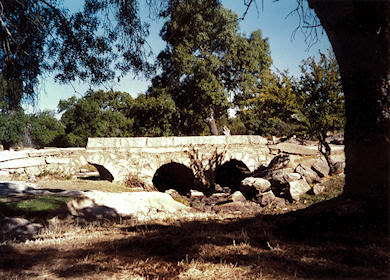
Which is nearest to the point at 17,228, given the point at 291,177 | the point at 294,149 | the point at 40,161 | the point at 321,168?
the point at 40,161

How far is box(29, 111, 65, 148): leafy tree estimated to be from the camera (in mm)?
33125

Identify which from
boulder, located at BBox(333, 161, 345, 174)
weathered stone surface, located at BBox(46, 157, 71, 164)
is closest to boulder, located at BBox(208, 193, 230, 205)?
boulder, located at BBox(333, 161, 345, 174)

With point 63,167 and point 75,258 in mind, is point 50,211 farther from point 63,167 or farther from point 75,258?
point 63,167

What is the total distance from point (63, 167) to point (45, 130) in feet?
91.9

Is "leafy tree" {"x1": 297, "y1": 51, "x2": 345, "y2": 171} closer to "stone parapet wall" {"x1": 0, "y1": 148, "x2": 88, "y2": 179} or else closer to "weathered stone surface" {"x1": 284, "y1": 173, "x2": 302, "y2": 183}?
"weathered stone surface" {"x1": 284, "y1": 173, "x2": 302, "y2": 183}

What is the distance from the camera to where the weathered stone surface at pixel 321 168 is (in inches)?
396

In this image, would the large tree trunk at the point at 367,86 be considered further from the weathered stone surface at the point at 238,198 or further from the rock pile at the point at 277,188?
the weathered stone surface at the point at 238,198

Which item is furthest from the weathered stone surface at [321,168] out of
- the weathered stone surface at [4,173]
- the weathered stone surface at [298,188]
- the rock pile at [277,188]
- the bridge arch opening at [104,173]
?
the weathered stone surface at [4,173]

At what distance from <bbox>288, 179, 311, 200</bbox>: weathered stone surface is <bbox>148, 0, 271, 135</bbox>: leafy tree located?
10.0 meters

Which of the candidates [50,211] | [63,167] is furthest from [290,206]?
[63,167]

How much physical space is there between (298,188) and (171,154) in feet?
19.6

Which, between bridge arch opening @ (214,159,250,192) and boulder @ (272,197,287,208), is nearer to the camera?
boulder @ (272,197,287,208)

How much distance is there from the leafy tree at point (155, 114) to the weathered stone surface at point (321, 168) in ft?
36.2

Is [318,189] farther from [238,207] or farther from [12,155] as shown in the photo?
[12,155]
